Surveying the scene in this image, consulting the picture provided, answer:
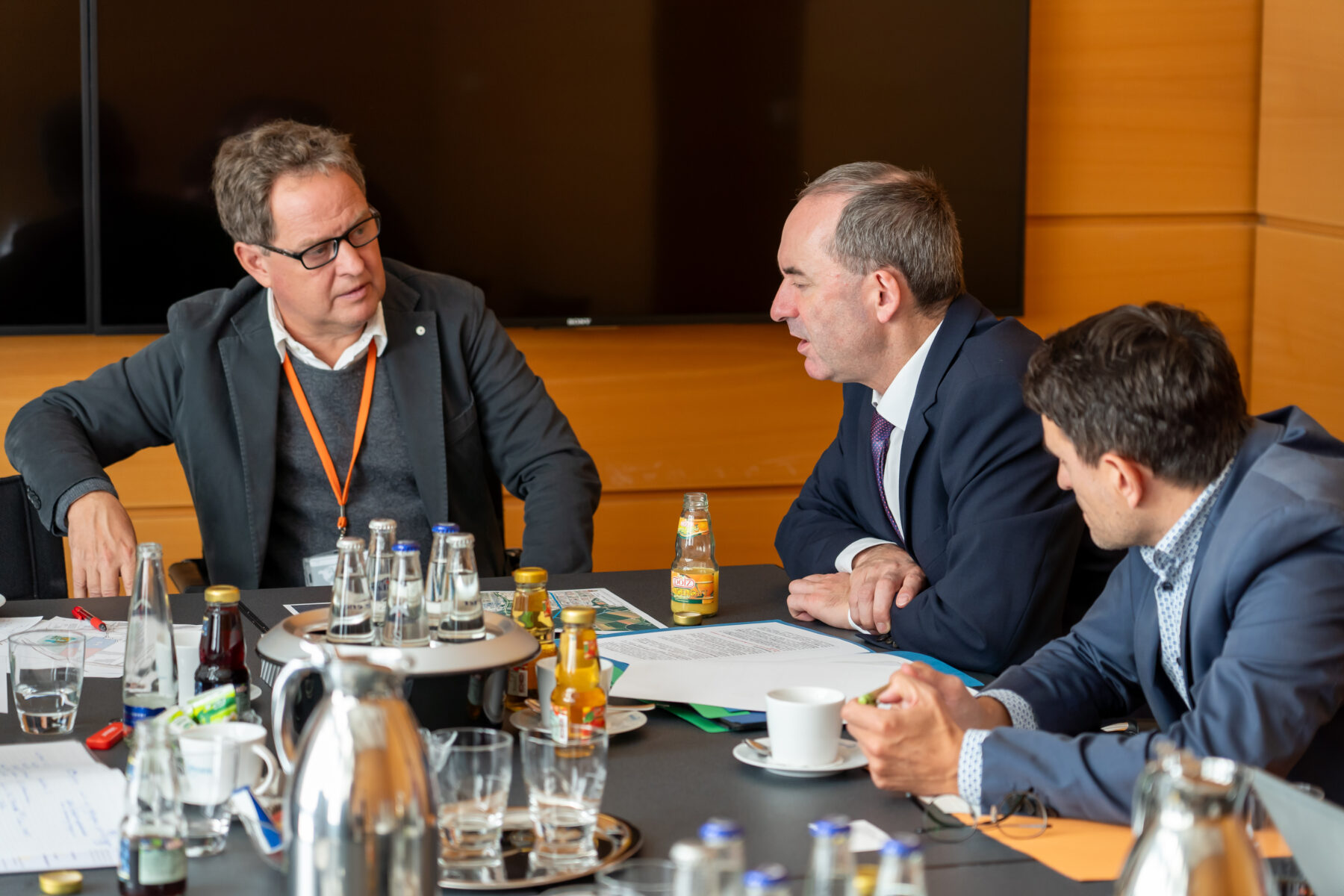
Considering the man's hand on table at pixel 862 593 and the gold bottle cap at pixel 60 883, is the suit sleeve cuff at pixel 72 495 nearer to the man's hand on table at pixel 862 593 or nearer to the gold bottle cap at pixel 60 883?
the man's hand on table at pixel 862 593

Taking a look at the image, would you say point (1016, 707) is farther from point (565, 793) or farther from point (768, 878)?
point (768, 878)

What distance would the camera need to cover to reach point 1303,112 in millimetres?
4141

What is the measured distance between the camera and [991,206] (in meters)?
4.19

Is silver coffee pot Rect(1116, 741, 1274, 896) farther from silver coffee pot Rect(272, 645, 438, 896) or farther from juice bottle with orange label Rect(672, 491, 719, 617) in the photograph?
juice bottle with orange label Rect(672, 491, 719, 617)

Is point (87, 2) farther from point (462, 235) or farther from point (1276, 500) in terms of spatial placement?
point (1276, 500)

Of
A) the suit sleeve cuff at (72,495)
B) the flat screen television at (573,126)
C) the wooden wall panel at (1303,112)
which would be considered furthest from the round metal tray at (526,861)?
the wooden wall panel at (1303,112)

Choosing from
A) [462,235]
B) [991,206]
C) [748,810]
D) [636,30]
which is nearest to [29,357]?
[462,235]

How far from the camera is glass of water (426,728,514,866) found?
1220mm

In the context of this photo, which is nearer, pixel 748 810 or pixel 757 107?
pixel 748 810

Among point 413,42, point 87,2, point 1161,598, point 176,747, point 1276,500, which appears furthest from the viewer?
point 413,42

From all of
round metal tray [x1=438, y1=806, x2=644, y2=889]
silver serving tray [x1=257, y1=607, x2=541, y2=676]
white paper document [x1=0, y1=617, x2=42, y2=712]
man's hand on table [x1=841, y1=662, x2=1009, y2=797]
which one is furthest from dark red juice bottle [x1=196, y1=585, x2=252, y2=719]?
man's hand on table [x1=841, y1=662, x2=1009, y2=797]

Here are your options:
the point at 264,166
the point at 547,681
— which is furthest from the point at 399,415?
the point at 547,681

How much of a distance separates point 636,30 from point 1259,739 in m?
3.00

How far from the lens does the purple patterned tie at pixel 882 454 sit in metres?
2.46
